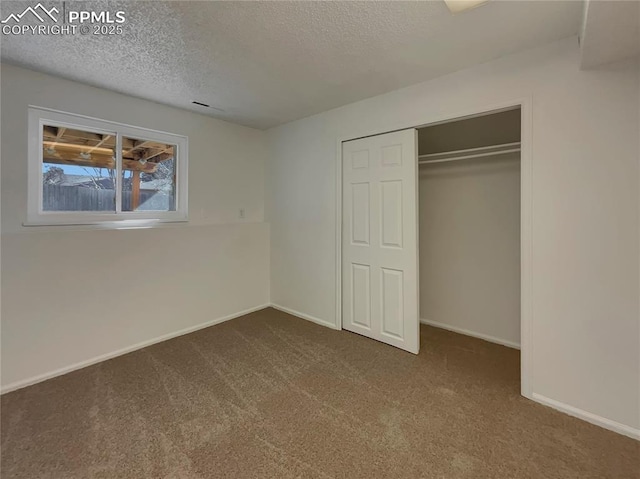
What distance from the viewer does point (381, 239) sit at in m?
2.75

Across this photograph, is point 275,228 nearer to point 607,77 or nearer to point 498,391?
point 498,391

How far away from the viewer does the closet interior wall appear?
271cm

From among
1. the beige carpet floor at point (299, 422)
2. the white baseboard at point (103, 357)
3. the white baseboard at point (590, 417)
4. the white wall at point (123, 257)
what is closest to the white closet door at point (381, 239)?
the beige carpet floor at point (299, 422)

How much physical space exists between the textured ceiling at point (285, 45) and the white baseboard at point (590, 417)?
7.54 feet

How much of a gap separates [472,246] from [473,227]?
20cm

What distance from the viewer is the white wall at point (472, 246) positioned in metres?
2.72

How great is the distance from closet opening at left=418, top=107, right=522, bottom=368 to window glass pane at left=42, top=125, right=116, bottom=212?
2.99 meters

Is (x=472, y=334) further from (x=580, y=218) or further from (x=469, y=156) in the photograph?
(x=469, y=156)

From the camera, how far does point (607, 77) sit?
5.37 ft

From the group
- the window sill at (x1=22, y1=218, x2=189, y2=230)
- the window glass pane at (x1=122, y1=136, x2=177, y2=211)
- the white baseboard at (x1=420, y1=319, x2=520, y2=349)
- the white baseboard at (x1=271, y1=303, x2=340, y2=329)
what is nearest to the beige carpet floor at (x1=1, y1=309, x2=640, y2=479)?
the white baseboard at (x1=420, y1=319, x2=520, y2=349)

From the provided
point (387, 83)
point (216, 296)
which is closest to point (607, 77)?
point (387, 83)

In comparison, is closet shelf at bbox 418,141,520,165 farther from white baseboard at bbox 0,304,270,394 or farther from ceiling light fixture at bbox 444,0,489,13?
white baseboard at bbox 0,304,270,394

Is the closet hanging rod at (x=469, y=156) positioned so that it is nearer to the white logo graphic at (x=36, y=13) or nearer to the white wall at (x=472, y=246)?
the white wall at (x=472, y=246)

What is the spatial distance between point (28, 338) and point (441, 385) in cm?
312
